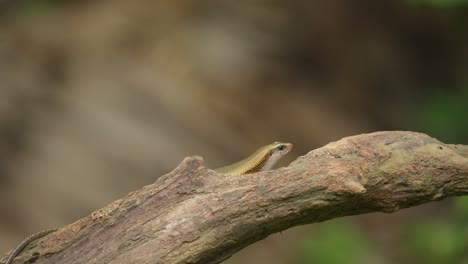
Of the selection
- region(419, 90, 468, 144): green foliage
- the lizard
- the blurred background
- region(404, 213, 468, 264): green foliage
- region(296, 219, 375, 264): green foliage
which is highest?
the blurred background

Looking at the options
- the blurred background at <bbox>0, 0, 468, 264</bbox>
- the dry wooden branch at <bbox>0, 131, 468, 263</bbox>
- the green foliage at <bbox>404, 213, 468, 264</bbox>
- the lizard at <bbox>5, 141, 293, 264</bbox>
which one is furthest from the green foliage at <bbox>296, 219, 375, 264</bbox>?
the dry wooden branch at <bbox>0, 131, 468, 263</bbox>

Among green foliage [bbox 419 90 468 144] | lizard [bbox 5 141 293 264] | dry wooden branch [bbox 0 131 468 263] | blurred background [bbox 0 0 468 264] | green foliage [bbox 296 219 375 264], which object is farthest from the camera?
green foliage [bbox 419 90 468 144]

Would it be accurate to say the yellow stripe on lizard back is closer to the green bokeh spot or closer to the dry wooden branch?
the dry wooden branch

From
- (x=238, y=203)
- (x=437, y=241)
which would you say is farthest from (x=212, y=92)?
(x=238, y=203)

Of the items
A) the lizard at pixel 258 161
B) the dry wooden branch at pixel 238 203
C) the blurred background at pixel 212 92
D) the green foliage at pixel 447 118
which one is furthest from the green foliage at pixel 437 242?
the dry wooden branch at pixel 238 203

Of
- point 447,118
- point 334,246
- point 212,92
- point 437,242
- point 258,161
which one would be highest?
point 212,92

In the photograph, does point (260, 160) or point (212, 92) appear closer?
point (260, 160)

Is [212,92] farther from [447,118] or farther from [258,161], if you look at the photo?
[258,161]
